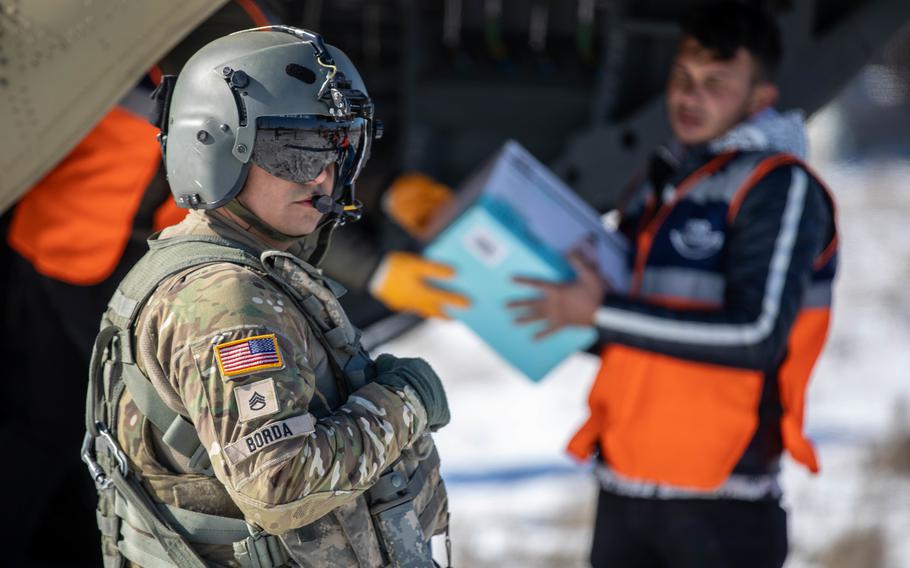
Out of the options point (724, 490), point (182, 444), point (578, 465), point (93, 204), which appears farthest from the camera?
point (578, 465)

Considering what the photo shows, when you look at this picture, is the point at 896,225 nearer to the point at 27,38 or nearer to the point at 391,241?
the point at 391,241

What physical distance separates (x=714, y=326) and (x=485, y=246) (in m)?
0.59

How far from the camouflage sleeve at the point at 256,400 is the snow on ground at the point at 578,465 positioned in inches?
99.2

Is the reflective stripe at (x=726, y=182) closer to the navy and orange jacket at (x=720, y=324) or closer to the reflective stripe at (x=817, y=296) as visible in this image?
the navy and orange jacket at (x=720, y=324)

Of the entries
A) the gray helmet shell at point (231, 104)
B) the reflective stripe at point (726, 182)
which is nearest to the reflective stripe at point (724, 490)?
the reflective stripe at point (726, 182)

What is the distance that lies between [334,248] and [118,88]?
127 centimetres

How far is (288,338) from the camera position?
137 cm

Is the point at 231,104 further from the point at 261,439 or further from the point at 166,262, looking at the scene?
the point at 261,439

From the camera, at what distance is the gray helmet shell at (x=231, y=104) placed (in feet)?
4.72

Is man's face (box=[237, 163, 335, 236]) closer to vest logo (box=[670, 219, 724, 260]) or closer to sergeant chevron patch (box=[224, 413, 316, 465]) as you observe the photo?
sergeant chevron patch (box=[224, 413, 316, 465])

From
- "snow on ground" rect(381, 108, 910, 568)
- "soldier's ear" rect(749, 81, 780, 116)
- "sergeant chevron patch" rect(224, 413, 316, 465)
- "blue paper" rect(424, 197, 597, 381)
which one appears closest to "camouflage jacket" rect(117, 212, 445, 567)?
"sergeant chevron patch" rect(224, 413, 316, 465)

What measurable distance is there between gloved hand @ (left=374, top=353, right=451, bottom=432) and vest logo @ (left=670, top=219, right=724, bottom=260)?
100 cm

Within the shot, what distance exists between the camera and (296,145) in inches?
57.4

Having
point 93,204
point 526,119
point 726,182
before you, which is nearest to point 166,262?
point 93,204
